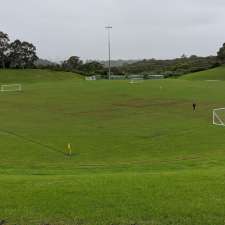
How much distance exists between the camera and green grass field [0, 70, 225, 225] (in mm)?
8852

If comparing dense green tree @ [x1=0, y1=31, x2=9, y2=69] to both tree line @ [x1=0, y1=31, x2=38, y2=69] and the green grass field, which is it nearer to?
tree line @ [x1=0, y1=31, x2=38, y2=69]

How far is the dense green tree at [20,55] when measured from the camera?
509 ft

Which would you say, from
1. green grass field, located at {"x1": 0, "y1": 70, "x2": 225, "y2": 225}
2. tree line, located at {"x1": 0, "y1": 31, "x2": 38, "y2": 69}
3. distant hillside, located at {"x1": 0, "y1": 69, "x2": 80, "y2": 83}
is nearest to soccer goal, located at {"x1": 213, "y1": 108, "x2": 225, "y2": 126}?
green grass field, located at {"x1": 0, "y1": 70, "x2": 225, "y2": 225}

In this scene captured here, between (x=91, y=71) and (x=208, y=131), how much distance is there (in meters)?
127

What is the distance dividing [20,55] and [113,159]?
445ft

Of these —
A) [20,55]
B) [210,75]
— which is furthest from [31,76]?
[210,75]

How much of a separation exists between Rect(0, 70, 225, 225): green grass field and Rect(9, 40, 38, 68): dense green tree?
255ft

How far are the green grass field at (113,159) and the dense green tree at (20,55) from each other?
255ft

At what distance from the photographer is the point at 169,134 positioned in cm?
3597

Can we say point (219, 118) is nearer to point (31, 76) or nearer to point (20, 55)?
point (31, 76)

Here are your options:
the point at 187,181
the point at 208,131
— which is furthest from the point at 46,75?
the point at 187,181

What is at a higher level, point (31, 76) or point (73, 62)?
point (73, 62)

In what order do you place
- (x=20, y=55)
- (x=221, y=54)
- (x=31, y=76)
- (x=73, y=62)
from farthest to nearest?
1. (x=73, y=62)
2. (x=221, y=54)
3. (x=20, y=55)
4. (x=31, y=76)

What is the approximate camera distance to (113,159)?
2628 centimetres
